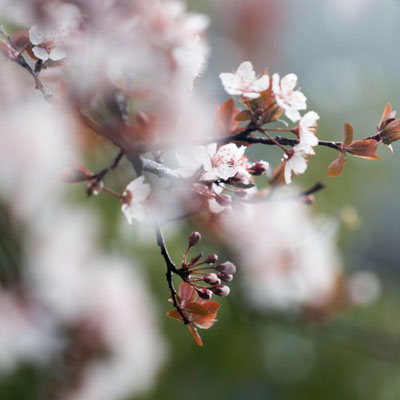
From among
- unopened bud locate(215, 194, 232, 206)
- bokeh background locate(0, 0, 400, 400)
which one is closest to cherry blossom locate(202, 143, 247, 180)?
unopened bud locate(215, 194, 232, 206)

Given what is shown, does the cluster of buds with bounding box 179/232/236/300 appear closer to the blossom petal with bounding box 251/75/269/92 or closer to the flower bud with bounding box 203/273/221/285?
the flower bud with bounding box 203/273/221/285

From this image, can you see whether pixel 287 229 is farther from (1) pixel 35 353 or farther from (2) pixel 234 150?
(2) pixel 234 150

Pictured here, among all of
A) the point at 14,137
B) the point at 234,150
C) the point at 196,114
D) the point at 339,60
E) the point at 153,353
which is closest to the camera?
the point at 234,150

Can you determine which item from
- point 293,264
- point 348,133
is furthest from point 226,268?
point 293,264

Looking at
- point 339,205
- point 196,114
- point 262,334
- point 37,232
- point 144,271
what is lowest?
point 262,334

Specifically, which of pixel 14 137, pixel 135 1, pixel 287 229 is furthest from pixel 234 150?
pixel 287 229

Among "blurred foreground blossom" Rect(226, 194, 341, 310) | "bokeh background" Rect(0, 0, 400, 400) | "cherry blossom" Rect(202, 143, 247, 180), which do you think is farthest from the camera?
"bokeh background" Rect(0, 0, 400, 400)
